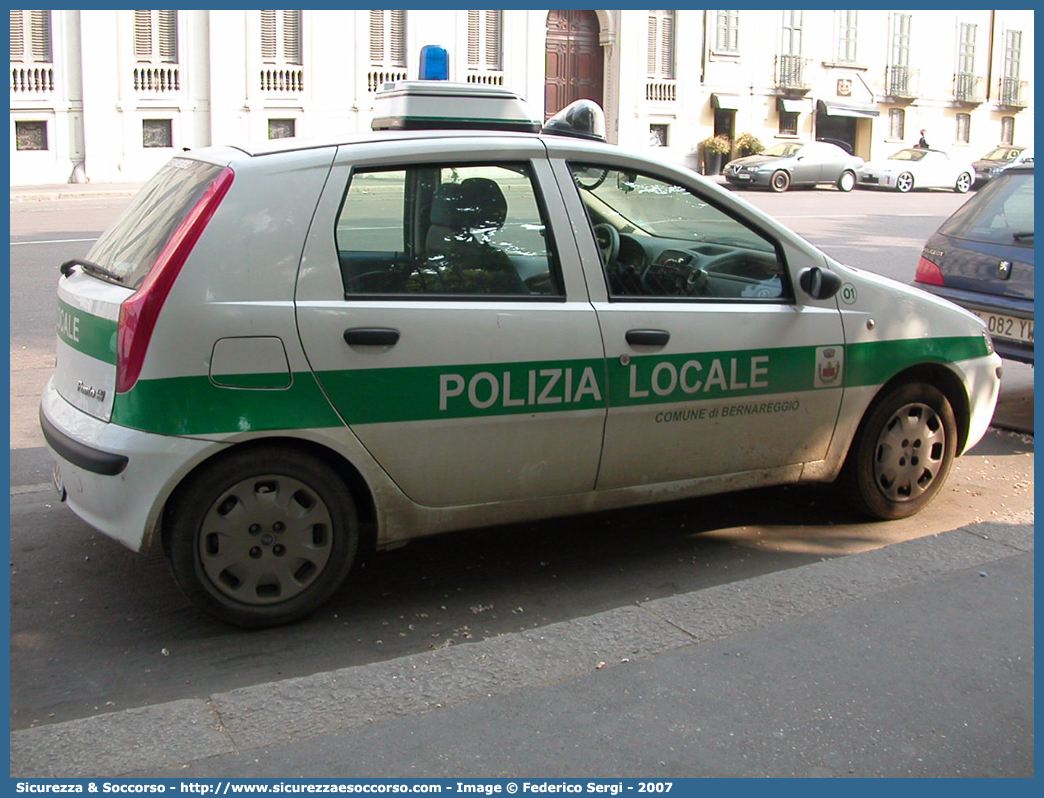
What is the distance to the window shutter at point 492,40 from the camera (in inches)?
1289

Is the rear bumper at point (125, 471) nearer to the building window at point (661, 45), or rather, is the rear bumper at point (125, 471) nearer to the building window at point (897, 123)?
the building window at point (661, 45)

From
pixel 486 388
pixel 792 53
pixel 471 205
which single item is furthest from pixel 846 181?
pixel 486 388

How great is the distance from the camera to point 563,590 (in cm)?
444

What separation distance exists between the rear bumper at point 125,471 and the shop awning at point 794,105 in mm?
37407

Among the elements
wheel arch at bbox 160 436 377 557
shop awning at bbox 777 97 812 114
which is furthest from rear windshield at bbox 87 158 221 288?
shop awning at bbox 777 97 812 114

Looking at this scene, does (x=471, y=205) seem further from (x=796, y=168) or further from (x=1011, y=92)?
(x=1011, y=92)

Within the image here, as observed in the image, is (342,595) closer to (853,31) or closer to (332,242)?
(332,242)

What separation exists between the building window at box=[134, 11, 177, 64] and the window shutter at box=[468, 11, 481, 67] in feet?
26.9

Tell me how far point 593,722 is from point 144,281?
1954 mm

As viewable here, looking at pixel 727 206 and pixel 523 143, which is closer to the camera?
pixel 523 143

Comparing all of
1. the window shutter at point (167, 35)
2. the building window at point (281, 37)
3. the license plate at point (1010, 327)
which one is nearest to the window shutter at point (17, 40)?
the window shutter at point (167, 35)

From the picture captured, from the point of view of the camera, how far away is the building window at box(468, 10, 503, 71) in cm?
3253

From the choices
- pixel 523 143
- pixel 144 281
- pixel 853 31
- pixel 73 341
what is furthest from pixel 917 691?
pixel 853 31

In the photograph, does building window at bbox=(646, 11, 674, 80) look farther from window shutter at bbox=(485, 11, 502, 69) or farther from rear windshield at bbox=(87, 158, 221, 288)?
rear windshield at bbox=(87, 158, 221, 288)
